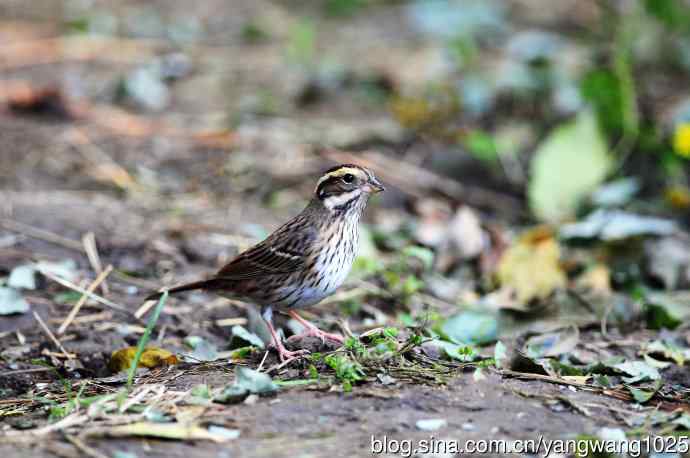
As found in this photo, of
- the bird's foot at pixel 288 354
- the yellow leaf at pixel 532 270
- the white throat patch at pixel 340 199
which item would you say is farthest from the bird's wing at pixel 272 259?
the yellow leaf at pixel 532 270

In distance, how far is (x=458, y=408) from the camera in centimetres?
421

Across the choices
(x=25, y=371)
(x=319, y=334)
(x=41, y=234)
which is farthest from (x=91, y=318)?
(x=319, y=334)

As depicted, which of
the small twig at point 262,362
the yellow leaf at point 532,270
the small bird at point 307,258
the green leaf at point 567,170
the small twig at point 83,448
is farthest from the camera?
the green leaf at point 567,170

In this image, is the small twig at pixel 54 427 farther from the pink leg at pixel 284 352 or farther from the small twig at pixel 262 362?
the pink leg at pixel 284 352

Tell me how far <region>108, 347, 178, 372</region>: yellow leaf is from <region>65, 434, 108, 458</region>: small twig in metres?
1.20

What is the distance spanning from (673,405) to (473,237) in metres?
3.10

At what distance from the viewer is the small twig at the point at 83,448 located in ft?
12.3

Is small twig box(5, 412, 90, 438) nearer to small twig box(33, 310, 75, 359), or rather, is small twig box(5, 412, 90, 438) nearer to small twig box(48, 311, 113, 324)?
small twig box(33, 310, 75, 359)

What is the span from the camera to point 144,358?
517 centimetres

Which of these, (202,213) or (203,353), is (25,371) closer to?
(203,353)

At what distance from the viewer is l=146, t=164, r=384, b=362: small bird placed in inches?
212

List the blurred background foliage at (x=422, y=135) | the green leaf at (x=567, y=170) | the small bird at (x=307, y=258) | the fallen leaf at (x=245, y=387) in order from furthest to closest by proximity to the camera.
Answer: the green leaf at (x=567, y=170)
the blurred background foliage at (x=422, y=135)
the small bird at (x=307, y=258)
the fallen leaf at (x=245, y=387)

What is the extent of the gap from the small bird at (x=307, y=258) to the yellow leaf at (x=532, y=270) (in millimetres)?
1575

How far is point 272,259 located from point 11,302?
1574 mm
